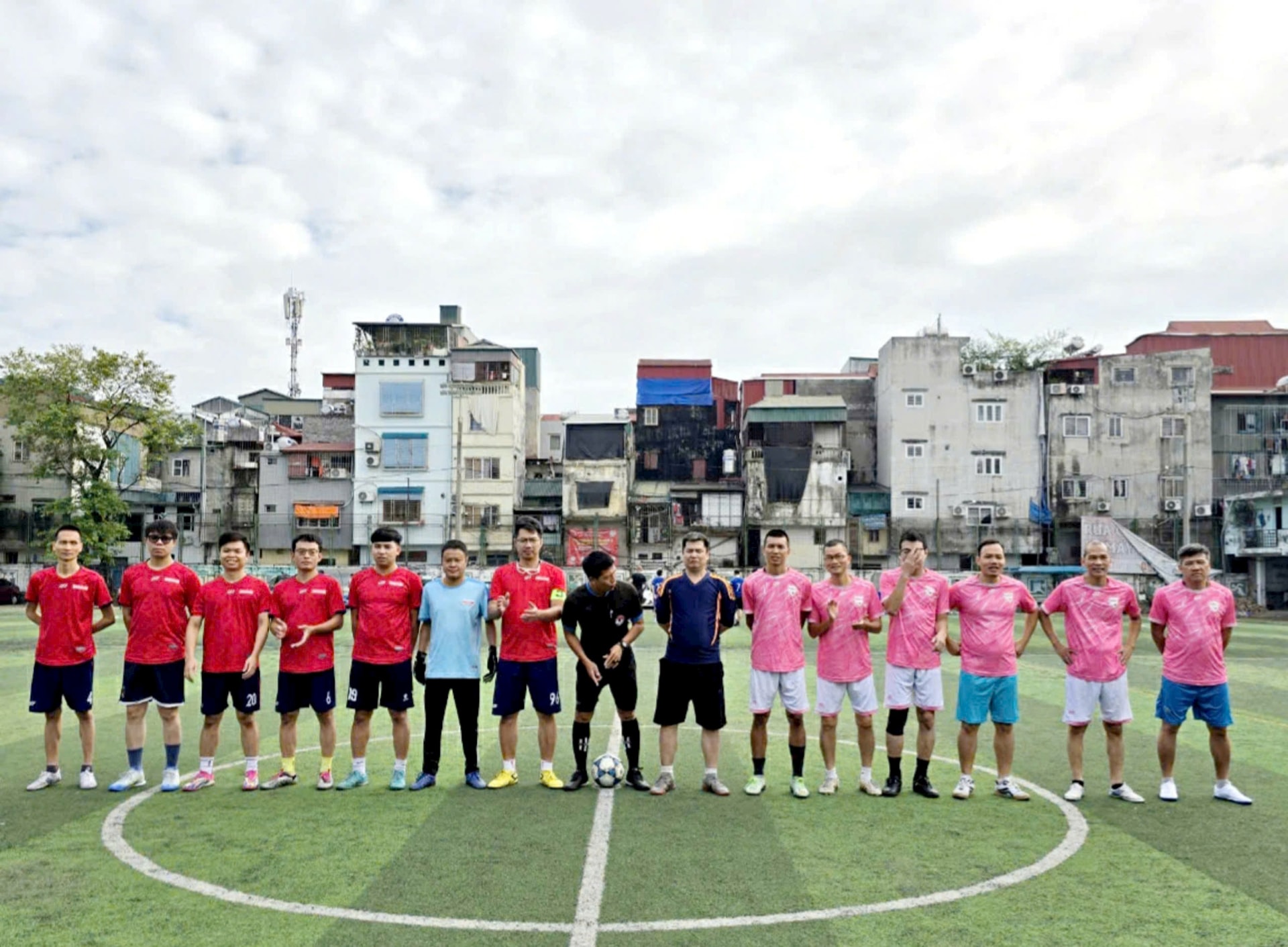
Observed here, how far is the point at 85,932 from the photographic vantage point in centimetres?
492

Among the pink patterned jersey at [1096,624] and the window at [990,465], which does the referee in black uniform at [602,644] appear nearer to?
the pink patterned jersey at [1096,624]

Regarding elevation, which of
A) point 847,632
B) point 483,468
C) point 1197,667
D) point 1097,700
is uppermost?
point 483,468

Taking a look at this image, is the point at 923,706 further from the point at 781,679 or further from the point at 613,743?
the point at 613,743

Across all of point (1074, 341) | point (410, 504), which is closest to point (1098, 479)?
point (1074, 341)

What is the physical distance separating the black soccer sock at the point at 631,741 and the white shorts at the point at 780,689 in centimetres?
104

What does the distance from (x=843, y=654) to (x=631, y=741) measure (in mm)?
1933

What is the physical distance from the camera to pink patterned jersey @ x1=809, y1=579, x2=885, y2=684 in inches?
314

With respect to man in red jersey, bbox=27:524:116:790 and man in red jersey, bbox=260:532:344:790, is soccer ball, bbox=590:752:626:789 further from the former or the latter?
man in red jersey, bbox=27:524:116:790

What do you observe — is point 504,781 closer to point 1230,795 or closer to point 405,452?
point 1230,795

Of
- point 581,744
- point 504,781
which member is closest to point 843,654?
point 581,744

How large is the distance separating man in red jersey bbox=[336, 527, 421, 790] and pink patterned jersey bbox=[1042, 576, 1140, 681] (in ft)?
17.7

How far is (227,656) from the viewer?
803cm

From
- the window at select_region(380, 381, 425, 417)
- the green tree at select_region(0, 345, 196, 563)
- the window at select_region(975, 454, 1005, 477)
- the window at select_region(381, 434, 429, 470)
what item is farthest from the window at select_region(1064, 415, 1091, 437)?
the green tree at select_region(0, 345, 196, 563)

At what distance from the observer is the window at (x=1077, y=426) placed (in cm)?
4891
